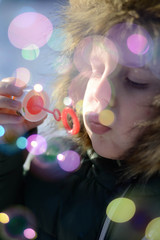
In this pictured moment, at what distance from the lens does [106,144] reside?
0.69 m

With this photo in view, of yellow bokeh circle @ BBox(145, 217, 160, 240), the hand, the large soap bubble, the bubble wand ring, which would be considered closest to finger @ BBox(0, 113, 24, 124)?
the hand

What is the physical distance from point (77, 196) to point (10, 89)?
321 millimetres

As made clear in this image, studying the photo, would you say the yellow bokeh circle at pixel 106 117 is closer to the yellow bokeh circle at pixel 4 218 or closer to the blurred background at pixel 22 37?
the yellow bokeh circle at pixel 4 218

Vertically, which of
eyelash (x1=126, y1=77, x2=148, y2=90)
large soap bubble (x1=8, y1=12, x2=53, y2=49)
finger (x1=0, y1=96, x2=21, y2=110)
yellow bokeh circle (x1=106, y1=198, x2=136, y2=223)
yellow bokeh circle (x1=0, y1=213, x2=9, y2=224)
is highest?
large soap bubble (x1=8, y1=12, x2=53, y2=49)

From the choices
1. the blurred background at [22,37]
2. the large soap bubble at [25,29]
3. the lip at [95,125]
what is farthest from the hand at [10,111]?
the large soap bubble at [25,29]

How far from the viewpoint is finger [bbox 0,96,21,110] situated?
68 centimetres

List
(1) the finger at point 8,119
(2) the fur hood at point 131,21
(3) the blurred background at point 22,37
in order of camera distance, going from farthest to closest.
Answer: (3) the blurred background at point 22,37 < (1) the finger at point 8,119 < (2) the fur hood at point 131,21

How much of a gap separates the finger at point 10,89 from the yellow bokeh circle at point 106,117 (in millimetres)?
200

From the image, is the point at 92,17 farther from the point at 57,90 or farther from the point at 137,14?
the point at 57,90

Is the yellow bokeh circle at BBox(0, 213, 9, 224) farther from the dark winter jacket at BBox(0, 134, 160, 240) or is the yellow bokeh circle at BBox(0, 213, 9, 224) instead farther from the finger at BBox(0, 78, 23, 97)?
the finger at BBox(0, 78, 23, 97)

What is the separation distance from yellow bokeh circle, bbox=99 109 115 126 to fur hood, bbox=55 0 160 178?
66 mm

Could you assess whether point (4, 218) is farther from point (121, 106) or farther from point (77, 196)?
point (121, 106)

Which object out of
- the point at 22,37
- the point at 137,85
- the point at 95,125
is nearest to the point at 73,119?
the point at 95,125

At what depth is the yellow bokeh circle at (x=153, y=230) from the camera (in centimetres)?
66
